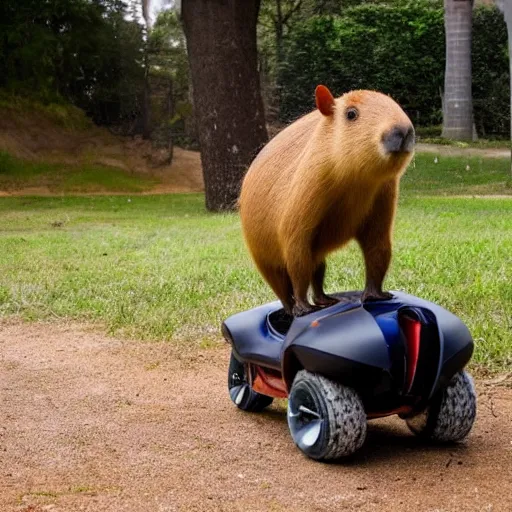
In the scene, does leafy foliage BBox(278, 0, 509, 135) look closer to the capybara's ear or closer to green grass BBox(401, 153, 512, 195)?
green grass BBox(401, 153, 512, 195)

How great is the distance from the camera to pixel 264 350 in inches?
119

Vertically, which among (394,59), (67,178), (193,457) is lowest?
(67,178)

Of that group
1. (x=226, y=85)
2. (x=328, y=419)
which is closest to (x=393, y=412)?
(x=328, y=419)

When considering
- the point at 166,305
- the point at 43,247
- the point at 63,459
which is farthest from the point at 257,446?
the point at 43,247

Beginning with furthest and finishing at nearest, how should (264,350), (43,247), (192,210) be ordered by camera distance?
(192,210), (43,247), (264,350)

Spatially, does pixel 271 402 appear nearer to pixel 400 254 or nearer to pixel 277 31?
pixel 400 254

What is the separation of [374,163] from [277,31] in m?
22.0

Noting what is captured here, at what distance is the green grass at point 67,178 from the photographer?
17250 millimetres

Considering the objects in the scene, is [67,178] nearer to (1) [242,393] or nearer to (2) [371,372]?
(1) [242,393]

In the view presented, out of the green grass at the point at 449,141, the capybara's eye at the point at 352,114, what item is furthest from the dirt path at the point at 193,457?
the green grass at the point at 449,141

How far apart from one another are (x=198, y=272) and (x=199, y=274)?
8cm

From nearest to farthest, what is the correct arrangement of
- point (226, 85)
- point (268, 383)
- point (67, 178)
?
point (268, 383) < point (226, 85) < point (67, 178)

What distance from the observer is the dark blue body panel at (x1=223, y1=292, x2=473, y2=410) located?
8.71 ft

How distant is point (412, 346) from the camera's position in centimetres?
273
